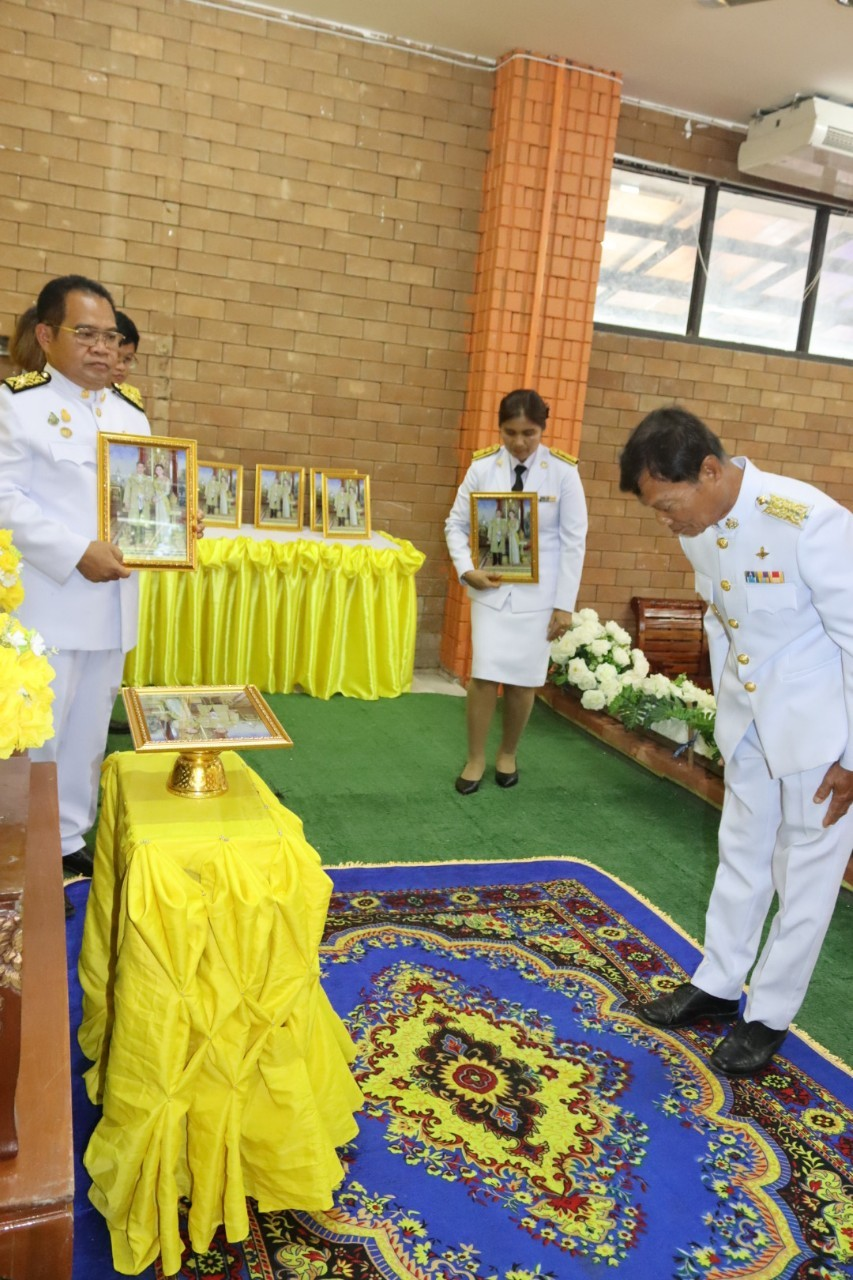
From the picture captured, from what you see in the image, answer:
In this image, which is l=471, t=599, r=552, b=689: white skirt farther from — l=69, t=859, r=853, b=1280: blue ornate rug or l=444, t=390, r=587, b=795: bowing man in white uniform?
l=69, t=859, r=853, b=1280: blue ornate rug

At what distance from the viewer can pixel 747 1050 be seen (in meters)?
2.42

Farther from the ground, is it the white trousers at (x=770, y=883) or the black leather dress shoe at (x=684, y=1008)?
the white trousers at (x=770, y=883)

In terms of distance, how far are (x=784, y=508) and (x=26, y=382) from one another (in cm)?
194

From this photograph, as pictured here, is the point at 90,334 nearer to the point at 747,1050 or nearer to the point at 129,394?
the point at 129,394

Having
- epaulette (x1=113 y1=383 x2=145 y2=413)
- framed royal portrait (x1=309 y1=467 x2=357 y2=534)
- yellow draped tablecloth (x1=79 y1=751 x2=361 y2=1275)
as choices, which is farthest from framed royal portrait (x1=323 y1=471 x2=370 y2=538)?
yellow draped tablecloth (x1=79 y1=751 x2=361 y2=1275)

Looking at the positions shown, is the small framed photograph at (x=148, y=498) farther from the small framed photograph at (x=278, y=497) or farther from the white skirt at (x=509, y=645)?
the small framed photograph at (x=278, y=497)

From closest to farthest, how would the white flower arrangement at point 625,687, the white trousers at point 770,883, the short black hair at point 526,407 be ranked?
the white trousers at point 770,883 → the short black hair at point 526,407 → the white flower arrangement at point 625,687

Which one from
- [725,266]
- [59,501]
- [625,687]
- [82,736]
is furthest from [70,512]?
[725,266]

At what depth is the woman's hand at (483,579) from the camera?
3.99 metres

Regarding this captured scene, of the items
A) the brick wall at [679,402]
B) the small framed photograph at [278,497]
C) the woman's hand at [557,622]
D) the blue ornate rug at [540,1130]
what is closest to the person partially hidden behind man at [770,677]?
the blue ornate rug at [540,1130]

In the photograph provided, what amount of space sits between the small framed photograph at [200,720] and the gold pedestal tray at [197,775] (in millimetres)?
50

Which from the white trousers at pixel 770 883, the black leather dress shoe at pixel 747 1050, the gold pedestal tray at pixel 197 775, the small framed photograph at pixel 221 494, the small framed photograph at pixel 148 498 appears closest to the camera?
the gold pedestal tray at pixel 197 775

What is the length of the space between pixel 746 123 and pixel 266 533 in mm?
4065

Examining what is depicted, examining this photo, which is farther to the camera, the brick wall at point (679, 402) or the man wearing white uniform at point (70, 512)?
the brick wall at point (679, 402)
